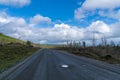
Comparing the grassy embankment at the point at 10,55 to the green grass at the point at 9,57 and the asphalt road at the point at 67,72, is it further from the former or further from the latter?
the asphalt road at the point at 67,72

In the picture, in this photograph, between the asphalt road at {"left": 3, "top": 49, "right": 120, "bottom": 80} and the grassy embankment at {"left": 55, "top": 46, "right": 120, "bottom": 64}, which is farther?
the grassy embankment at {"left": 55, "top": 46, "right": 120, "bottom": 64}

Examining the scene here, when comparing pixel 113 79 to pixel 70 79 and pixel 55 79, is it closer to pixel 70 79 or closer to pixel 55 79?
pixel 70 79

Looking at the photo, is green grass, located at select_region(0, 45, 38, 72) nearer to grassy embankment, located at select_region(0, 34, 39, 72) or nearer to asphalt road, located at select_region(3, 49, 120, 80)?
grassy embankment, located at select_region(0, 34, 39, 72)

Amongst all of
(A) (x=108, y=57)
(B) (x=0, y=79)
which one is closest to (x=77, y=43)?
(A) (x=108, y=57)

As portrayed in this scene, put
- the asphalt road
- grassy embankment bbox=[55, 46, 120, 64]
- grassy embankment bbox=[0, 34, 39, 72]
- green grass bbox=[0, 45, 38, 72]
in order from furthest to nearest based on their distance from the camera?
grassy embankment bbox=[55, 46, 120, 64] → grassy embankment bbox=[0, 34, 39, 72] → green grass bbox=[0, 45, 38, 72] → the asphalt road

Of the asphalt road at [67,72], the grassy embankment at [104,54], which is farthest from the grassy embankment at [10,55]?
the grassy embankment at [104,54]

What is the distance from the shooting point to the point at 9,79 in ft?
44.8

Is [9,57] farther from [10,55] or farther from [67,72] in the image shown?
[67,72]

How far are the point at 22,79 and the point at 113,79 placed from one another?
4861 mm

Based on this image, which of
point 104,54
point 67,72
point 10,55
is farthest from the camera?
point 10,55

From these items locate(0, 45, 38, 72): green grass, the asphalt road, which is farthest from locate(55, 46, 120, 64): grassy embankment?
locate(0, 45, 38, 72): green grass

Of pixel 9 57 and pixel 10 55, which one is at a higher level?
pixel 10 55

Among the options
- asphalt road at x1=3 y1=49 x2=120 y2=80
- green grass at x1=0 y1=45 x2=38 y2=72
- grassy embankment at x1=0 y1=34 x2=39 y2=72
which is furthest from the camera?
grassy embankment at x1=0 y1=34 x2=39 y2=72

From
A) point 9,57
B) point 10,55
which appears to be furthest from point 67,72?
point 10,55
